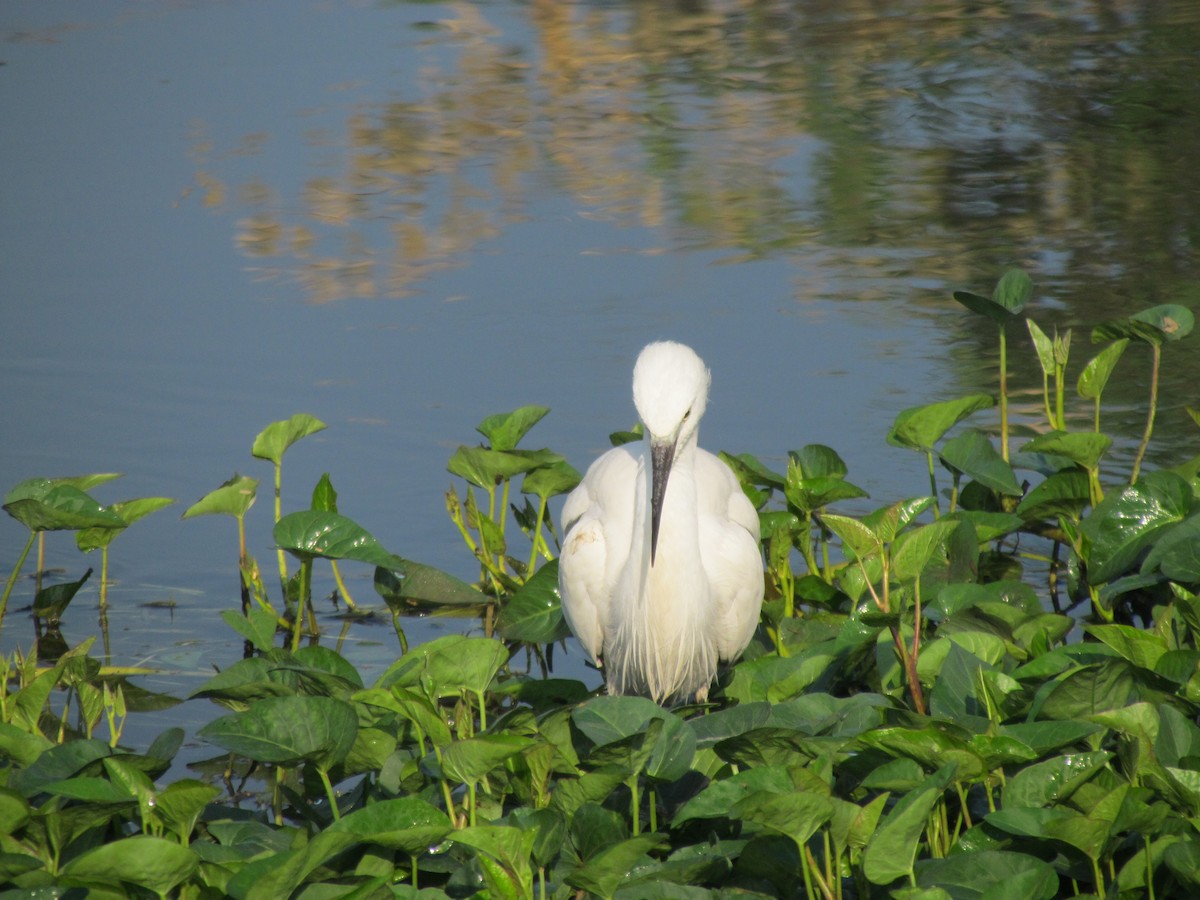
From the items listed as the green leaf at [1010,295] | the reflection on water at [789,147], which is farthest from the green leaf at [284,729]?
the reflection on water at [789,147]

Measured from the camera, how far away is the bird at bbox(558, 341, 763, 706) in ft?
10.3

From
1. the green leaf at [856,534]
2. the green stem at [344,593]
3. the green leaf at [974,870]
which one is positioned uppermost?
the green leaf at [856,534]

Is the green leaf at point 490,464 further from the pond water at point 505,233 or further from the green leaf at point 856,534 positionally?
the green leaf at point 856,534

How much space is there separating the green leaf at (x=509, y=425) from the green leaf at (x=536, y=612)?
1.11ft

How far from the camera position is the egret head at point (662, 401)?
114 inches

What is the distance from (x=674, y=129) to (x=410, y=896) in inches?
224

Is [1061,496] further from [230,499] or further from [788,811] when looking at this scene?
[230,499]

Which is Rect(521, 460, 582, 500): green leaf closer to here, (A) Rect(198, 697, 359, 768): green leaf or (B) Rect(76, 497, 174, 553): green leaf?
(B) Rect(76, 497, 174, 553): green leaf

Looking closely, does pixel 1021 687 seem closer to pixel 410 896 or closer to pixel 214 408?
pixel 410 896

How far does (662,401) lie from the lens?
2926mm

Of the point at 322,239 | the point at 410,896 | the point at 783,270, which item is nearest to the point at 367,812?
the point at 410,896

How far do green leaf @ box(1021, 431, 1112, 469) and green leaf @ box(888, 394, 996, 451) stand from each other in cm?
19

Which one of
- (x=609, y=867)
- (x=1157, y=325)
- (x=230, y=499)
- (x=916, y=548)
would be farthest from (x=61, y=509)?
(x=1157, y=325)

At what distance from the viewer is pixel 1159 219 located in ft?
19.8
